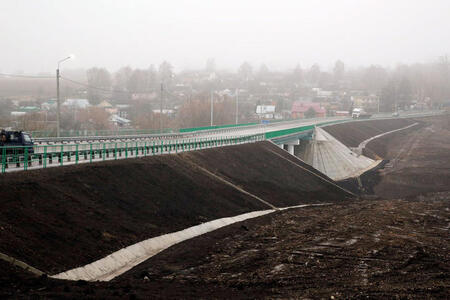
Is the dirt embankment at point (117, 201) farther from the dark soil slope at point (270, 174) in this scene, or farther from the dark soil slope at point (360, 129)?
the dark soil slope at point (360, 129)

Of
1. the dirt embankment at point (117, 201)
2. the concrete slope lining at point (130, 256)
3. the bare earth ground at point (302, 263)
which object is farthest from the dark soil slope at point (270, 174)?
the concrete slope lining at point (130, 256)

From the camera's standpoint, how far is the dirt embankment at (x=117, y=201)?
84.3 ft

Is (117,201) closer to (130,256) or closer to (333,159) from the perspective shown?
(130,256)

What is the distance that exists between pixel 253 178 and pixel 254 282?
32.8m

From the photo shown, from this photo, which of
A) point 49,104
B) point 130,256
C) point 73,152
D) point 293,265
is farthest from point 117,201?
point 49,104

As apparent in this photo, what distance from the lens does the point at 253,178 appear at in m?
56.8

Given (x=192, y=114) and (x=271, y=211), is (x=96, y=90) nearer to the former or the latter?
(x=192, y=114)

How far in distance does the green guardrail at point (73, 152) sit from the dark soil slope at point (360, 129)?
58139 mm

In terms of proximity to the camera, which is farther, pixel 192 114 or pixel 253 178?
pixel 192 114

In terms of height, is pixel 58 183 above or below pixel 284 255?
above

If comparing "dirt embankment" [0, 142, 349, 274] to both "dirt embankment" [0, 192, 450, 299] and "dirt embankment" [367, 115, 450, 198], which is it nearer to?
"dirt embankment" [0, 192, 450, 299]

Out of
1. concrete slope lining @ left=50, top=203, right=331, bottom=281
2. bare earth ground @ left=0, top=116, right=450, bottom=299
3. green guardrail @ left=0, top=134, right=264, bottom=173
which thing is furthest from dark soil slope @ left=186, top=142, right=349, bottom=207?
concrete slope lining @ left=50, top=203, right=331, bottom=281

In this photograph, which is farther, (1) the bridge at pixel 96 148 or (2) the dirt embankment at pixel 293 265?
(1) the bridge at pixel 96 148

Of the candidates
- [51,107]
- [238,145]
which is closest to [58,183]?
[238,145]
